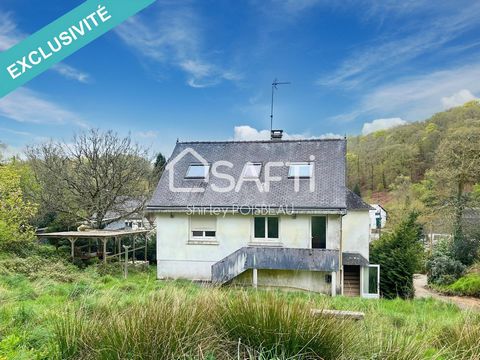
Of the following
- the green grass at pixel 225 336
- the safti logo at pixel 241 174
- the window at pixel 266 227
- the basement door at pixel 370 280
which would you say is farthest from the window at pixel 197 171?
the green grass at pixel 225 336

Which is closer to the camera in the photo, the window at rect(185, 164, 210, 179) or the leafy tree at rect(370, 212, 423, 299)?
the leafy tree at rect(370, 212, 423, 299)

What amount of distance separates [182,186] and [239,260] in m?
4.80

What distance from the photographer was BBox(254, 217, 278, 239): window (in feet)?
50.6

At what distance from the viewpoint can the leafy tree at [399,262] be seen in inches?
634

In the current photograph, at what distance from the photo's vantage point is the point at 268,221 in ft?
50.8

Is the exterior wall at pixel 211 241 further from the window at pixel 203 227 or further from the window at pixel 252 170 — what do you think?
the window at pixel 252 170

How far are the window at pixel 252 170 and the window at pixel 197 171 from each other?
1.87 metres

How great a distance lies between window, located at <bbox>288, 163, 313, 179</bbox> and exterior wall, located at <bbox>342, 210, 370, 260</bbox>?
Answer: 2921 millimetres

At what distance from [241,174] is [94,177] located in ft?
33.1

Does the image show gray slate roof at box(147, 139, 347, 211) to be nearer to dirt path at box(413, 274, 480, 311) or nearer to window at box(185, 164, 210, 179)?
window at box(185, 164, 210, 179)

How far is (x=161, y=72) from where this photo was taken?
643 inches

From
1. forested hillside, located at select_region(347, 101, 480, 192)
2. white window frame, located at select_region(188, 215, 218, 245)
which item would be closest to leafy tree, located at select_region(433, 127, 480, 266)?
forested hillside, located at select_region(347, 101, 480, 192)

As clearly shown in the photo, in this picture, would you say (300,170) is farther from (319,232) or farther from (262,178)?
(319,232)

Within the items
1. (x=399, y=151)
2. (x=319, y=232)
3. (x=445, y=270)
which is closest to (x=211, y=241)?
(x=319, y=232)
